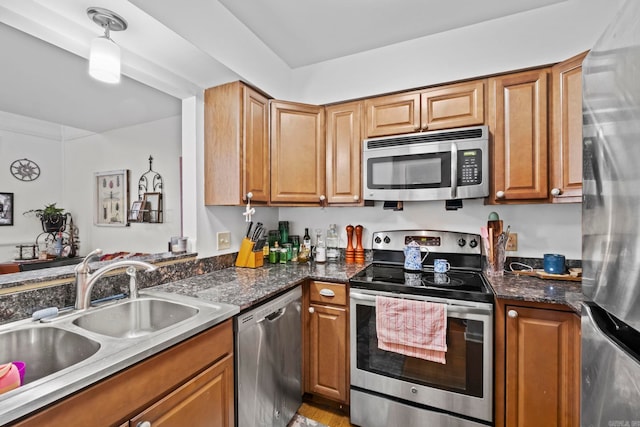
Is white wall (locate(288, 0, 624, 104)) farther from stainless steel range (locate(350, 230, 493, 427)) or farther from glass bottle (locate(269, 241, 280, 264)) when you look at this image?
stainless steel range (locate(350, 230, 493, 427))

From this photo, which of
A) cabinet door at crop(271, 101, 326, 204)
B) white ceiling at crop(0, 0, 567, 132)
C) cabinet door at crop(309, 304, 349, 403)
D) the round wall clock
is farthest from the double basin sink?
the round wall clock

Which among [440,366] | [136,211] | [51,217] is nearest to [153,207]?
[136,211]

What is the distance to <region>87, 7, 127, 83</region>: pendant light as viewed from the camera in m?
1.27

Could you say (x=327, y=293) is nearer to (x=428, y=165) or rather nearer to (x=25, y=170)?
(x=428, y=165)

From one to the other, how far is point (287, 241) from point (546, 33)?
230cm

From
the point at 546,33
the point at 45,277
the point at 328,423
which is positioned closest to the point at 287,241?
the point at 328,423

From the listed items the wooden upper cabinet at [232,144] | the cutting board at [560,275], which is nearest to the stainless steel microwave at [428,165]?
the cutting board at [560,275]

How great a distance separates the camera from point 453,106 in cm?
186

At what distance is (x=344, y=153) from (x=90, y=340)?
1.78 metres

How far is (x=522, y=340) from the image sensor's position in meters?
1.41

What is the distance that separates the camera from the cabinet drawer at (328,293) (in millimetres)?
1802

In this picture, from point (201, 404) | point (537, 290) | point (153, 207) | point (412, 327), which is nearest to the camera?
point (201, 404)

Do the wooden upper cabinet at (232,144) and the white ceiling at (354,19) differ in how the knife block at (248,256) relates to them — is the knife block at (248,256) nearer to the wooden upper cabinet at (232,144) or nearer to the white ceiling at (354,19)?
the wooden upper cabinet at (232,144)

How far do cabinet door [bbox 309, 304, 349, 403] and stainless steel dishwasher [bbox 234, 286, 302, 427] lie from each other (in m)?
0.10
